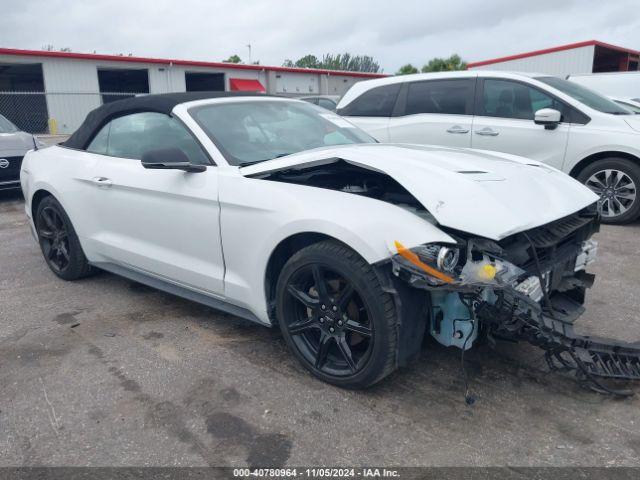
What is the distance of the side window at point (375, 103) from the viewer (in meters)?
7.43

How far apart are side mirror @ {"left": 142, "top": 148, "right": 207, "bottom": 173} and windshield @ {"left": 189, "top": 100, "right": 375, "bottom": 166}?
0.23 metres

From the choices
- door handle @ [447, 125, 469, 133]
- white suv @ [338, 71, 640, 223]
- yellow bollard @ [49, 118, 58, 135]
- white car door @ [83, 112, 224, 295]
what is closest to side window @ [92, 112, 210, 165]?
white car door @ [83, 112, 224, 295]

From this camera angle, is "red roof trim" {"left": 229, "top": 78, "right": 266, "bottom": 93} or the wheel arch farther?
"red roof trim" {"left": 229, "top": 78, "right": 266, "bottom": 93}

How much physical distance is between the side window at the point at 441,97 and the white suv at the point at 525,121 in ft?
0.04

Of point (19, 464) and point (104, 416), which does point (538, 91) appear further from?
point (19, 464)

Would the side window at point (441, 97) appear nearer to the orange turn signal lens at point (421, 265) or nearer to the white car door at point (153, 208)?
the white car door at point (153, 208)

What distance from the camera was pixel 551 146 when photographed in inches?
251

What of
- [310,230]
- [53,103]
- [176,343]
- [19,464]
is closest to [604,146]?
[310,230]

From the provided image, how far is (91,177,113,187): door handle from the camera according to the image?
3945mm

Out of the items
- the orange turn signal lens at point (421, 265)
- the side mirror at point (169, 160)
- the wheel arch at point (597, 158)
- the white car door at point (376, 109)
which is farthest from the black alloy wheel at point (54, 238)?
the wheel arch at point (597, 158)

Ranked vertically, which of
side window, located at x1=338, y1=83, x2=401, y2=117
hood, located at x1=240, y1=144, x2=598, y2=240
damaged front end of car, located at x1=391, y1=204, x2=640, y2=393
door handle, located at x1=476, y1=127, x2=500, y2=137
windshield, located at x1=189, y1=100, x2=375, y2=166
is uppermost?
side window, located at x1=338, y1=83, x2=401, y2=117

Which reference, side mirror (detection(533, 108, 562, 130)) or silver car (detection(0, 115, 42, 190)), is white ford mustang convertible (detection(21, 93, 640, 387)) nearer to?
side mirror (detection(533, 108, 562, 130))

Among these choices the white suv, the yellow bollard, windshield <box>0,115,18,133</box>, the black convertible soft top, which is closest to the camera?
the black convertible soft top

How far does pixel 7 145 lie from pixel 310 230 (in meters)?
7.88
